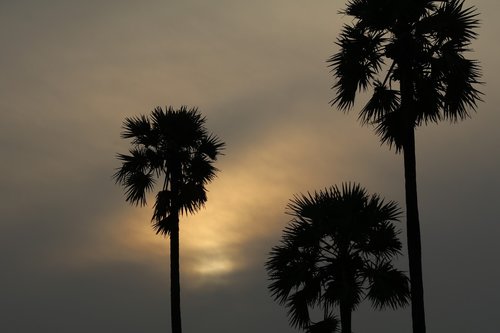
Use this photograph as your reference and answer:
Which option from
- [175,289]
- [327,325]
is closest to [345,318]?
[327,325]

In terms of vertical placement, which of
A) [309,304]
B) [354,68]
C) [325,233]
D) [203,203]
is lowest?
[309,304]

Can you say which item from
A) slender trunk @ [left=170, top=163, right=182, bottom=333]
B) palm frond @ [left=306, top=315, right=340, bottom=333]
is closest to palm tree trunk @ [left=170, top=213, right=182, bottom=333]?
slender trunk @ [left=170, top=163, right=182, bottom=333]

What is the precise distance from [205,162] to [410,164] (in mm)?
14093

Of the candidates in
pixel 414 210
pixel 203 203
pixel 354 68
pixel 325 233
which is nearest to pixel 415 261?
pixel 414 210

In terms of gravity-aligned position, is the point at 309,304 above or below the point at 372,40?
below

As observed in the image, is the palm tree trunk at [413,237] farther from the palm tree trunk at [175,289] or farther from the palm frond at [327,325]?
the palm tree trunk at [175,289]

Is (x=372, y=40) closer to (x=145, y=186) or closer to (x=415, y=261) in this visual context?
(x=415, y=261)

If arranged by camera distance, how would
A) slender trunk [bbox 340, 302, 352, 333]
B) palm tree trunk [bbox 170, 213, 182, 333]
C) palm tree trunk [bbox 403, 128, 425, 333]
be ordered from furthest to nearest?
1. palm tree trunk [bbox 170, 213, 182, 333]
2. slender trunk [bbox 340, 302, 352, 333]
3. palm tree trunk [bbox 403, 128, 425, 333]

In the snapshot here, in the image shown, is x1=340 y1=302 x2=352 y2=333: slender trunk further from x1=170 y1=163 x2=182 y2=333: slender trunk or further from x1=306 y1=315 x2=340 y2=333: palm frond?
x1=170 y1=163 x2=182 y2=333: slender trunk

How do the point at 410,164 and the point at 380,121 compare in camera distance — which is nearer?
the point at 410,164

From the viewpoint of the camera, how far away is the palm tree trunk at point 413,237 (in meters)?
24.9

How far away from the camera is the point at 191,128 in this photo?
127 ft

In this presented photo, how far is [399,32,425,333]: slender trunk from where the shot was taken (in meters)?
24.9

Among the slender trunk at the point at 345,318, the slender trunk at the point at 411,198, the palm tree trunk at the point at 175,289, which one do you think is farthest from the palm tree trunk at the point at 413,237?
the palm tree trunk at the point at 175,289
